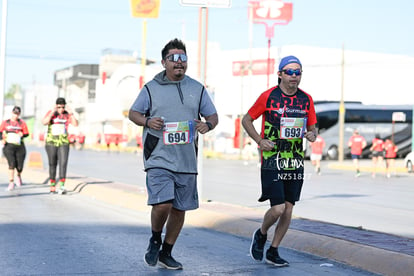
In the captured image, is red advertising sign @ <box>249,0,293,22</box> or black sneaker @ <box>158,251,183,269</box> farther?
red advertising sign @ <box>249,0,293,22</box>

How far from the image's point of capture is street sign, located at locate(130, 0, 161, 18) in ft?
146

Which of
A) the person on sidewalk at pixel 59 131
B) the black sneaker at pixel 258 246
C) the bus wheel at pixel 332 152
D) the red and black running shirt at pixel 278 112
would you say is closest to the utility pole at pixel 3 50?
the person on sidewalk at pixel 59 131

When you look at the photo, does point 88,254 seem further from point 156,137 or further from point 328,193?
point 328,193

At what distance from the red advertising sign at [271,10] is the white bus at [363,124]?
36.6 feet

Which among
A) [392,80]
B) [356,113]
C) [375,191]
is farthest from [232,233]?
[392,80]

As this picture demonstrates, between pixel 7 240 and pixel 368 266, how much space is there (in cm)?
396

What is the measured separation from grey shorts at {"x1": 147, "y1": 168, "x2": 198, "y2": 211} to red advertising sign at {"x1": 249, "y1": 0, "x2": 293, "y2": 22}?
5466 cm

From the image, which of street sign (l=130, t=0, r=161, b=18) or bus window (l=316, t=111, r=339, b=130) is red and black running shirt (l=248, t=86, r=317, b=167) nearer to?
street sign (l=130, t=0, r=161, b=18)

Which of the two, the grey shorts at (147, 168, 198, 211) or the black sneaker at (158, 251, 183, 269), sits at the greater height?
the grey shorts at (147, 168, 198, 211)

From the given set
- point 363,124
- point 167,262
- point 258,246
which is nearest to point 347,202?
point 258,246

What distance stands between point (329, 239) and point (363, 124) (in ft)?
147

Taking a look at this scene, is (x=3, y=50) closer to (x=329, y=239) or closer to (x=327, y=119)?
(x=327, y=119)

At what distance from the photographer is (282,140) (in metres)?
7.27

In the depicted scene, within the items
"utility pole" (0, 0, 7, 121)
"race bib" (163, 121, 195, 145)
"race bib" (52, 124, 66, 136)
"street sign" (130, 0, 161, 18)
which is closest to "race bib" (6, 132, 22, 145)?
"race bib" (52, 124, 66, 136)
